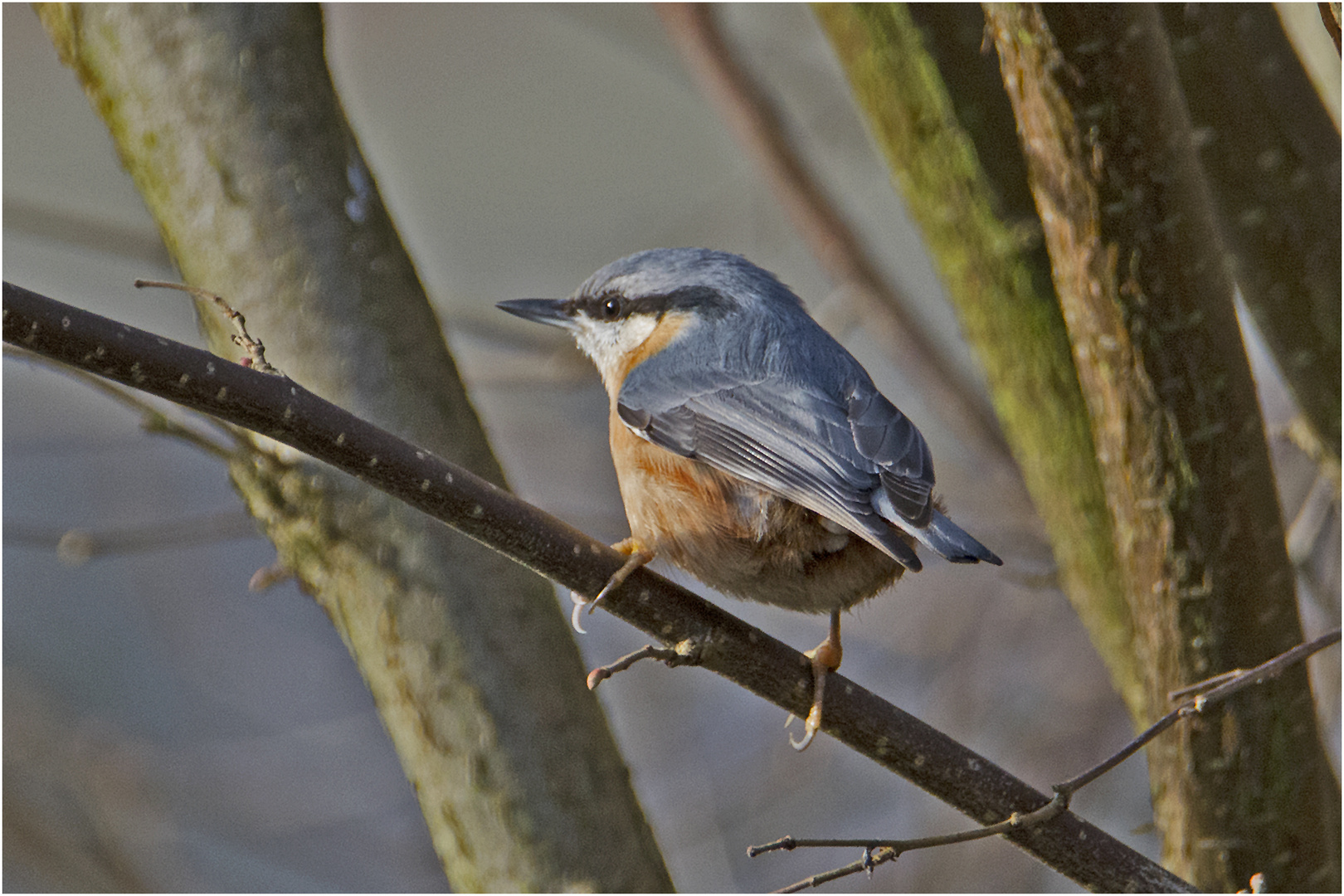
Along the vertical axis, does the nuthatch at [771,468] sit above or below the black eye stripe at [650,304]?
below

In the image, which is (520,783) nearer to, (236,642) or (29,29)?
(236,642)

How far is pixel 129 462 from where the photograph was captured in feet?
14.0

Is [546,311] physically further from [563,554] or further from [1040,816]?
[1040,816]

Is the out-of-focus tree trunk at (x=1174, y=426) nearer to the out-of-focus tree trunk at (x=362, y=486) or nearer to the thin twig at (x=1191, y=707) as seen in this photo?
the thin twig at (x=1191, y=707)

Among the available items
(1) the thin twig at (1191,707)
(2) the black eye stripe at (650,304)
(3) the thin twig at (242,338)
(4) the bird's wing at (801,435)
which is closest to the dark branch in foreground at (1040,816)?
(1) the thin twig at (1191,707)

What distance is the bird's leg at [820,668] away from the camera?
1.62 metres

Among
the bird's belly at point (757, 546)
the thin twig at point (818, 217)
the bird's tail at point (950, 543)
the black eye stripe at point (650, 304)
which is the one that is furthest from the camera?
the thin twig at point (818, 217)

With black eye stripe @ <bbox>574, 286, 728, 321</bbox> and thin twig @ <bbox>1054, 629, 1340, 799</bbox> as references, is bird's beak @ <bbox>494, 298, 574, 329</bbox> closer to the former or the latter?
black eye stripe @ <bbox>574, 286, 728, 321</bbox>

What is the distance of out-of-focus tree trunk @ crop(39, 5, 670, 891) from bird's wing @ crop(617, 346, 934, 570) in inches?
12.7

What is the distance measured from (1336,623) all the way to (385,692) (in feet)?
6.20

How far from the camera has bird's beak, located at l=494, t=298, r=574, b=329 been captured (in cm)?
249

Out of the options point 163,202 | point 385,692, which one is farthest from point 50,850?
point 163,202

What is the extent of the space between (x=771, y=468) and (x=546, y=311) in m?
0.83

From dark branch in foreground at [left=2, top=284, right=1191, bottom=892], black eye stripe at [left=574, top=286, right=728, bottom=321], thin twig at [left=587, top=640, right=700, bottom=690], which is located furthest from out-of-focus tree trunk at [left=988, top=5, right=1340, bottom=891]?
thin twig at [left=587, top=640, right=700, bottom=690]
